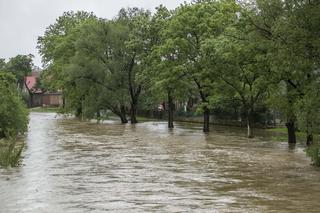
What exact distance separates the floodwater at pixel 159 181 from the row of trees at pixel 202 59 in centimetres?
312

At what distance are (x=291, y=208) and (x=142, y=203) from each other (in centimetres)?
371

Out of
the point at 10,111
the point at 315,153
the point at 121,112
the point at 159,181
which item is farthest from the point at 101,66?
the point at 159,181

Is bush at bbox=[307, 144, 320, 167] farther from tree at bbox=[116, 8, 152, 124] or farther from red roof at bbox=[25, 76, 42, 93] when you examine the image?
red roof at bbox=[25, 76, 42, 93]

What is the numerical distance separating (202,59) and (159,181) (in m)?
25.5

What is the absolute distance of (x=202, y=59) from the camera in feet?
137

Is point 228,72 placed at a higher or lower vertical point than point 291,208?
higher

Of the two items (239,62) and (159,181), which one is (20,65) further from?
(159,181)

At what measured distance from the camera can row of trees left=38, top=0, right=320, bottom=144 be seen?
19297 millimetres

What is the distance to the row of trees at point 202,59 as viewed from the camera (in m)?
19.3

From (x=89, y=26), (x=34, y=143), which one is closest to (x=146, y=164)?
(x=34, y=143)

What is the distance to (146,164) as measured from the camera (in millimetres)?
21938

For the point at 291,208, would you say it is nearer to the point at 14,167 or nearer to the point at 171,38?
the point at 14,167

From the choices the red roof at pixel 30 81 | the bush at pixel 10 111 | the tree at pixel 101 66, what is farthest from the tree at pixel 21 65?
the bush at pixel 10 111

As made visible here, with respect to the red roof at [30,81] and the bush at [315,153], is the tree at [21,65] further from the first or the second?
the bush at [315,153]
